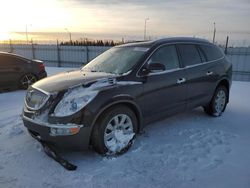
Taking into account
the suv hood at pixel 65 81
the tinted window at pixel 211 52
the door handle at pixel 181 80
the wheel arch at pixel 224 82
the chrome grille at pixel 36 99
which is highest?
the tinted window at pixel 211 52

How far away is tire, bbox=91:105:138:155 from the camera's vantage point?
3.74m

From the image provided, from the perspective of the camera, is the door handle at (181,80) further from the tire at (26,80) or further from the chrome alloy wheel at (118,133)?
the tire at (26,80)

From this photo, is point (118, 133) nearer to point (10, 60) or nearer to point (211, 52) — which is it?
point (211, 52)

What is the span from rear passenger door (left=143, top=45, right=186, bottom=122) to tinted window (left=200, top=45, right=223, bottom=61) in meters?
1.06

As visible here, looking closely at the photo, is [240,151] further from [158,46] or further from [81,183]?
[81,183]

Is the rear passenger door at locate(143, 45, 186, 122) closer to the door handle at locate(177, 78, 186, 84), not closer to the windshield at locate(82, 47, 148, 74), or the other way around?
the door handle at locate(177, 78, 186, 84)

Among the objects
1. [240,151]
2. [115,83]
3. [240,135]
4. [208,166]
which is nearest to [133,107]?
[115,83]

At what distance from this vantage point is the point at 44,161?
3801 millimetres

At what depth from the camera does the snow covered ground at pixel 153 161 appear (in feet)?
10.9

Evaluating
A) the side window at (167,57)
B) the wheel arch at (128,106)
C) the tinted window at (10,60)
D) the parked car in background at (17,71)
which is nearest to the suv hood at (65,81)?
the wheel arch at (128,106)

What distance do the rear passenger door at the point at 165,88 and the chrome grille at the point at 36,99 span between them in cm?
154

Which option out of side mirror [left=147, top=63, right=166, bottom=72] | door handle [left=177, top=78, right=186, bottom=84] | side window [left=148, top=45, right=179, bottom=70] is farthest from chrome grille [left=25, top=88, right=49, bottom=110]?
door handle [left=177, top=78, right=186, bottom=84]

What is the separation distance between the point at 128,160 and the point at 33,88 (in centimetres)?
188

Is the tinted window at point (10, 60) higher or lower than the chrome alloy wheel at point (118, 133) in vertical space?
higher
